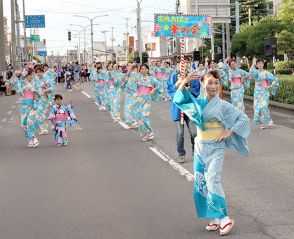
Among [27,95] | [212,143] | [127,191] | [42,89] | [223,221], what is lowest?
[127,191]

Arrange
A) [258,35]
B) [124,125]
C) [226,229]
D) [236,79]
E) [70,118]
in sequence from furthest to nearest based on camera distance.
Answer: [258,35] < [236,79] < [124,125] < [70,118] < [226,229]

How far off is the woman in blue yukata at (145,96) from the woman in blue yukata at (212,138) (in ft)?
26.0

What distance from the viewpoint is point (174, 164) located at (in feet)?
36.4

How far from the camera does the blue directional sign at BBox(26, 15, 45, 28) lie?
61344mm

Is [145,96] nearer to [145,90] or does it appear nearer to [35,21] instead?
[145,90]

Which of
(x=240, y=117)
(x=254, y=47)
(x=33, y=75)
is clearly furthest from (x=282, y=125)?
(x=254, y=47)

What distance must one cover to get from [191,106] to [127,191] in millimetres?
2467

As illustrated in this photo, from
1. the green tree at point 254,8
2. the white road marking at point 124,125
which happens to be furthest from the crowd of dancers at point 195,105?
the green tree at point 254,8

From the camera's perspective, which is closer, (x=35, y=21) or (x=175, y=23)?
(x=175, y=23)

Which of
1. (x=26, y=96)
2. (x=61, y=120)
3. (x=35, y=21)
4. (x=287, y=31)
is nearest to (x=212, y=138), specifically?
(x=61, y=120)

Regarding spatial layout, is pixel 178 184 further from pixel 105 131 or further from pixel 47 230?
pixel 105 131

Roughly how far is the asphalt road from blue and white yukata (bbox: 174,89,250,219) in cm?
31

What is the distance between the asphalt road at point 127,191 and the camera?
671 cm

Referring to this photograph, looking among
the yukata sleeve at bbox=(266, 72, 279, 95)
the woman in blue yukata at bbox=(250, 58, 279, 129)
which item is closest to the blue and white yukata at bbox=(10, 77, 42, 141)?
the woman in blue yukata at bbox=(250, 58, 279, 129)
